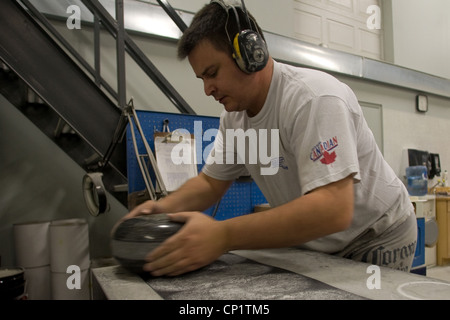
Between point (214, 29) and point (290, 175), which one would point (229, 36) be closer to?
point (214, 29)

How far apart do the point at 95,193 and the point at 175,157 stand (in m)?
0.46

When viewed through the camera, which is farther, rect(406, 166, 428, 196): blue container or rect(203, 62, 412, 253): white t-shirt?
rect(406, 166, 428, 196): blue container

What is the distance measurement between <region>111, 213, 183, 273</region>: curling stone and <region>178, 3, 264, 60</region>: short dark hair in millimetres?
467

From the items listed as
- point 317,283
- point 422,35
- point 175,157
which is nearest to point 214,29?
point 317,283

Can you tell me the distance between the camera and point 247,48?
77 cm

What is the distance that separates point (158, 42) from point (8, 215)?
1661mm

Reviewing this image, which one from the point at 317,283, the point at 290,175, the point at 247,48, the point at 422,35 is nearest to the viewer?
the point at 317,283

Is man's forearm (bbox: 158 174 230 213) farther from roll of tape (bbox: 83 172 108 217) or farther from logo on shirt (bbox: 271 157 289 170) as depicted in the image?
roll of tape (bbox: 83 172 108 217)

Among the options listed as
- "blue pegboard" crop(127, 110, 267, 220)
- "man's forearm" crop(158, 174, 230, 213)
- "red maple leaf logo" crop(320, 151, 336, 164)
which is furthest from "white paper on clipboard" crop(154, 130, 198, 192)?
"red maple leaf logo" crop(320, 151, 336, 164)

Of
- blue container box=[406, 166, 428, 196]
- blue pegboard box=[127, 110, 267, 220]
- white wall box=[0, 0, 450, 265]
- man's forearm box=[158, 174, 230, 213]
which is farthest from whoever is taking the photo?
blue container box=[406, 166, 428, 196]

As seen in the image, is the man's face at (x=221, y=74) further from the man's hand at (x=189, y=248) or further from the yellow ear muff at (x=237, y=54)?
the man's hand at (x=189, y=248)

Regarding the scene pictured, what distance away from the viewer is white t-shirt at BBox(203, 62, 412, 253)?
2.26 feet

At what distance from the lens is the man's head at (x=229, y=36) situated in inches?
31.4

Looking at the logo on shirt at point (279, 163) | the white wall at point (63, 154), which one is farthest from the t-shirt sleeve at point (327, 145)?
the white wall at point (63, 154)
